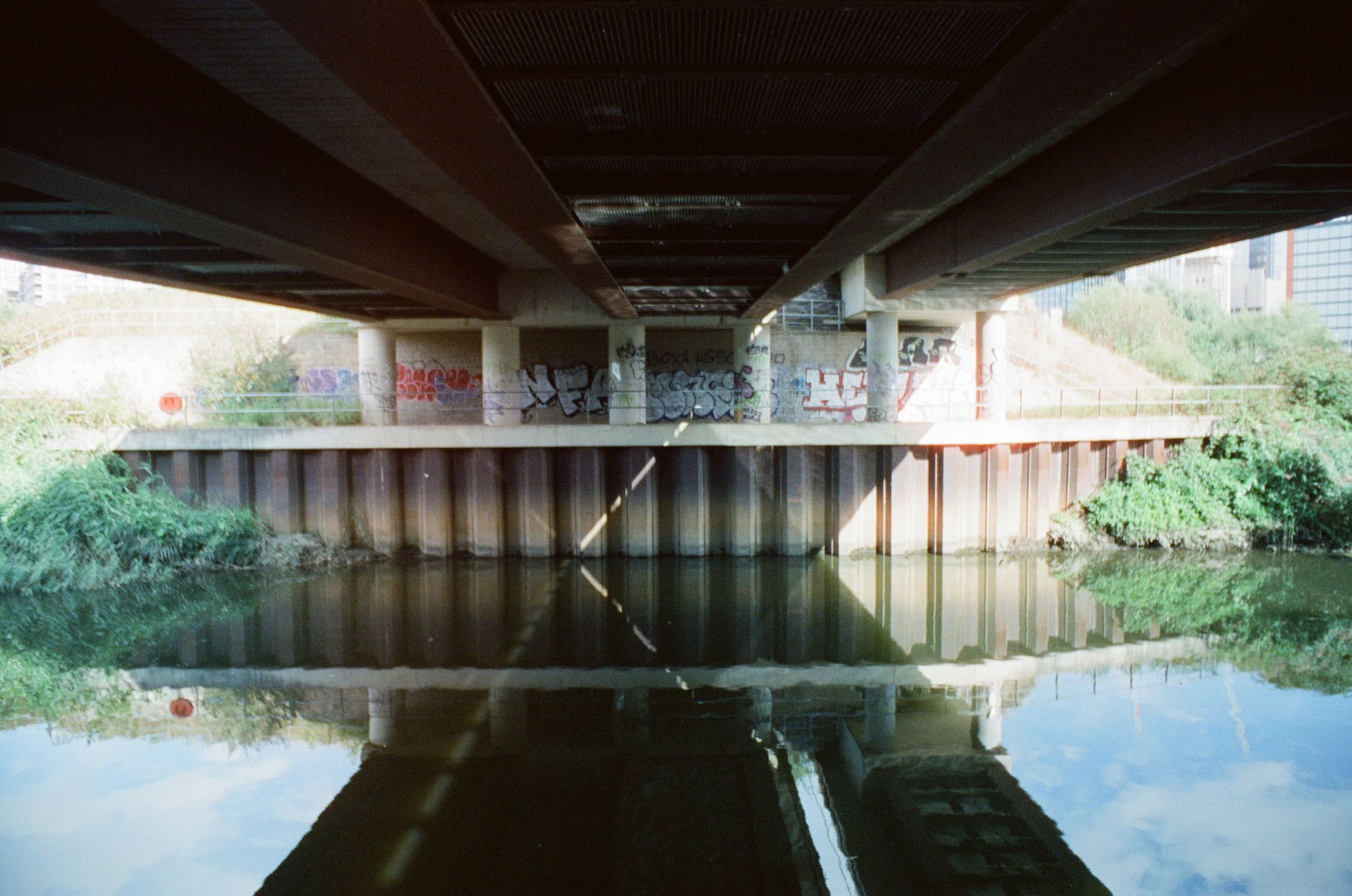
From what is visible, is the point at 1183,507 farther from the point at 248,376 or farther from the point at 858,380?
the point at 248,376

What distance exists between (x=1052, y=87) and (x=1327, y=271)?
9191cm

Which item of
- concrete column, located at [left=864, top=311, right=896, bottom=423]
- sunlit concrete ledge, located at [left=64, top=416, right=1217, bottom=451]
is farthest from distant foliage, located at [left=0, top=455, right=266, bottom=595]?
concrete column, located at [left=864, top=311, right=896, bottom=423]

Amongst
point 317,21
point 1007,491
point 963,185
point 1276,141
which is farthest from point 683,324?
point 317,21

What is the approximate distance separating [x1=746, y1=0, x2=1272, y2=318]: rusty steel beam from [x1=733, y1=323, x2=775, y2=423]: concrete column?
1344cm

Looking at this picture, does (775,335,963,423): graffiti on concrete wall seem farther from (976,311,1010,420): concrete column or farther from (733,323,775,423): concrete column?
(976,311,1010,420): concrete column

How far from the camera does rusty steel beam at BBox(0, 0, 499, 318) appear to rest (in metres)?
5.96

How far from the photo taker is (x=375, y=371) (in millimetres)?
23547

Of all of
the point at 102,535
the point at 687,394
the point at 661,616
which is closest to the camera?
the point at 661,616

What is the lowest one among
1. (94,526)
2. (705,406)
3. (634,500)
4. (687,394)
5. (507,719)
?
(507,719)

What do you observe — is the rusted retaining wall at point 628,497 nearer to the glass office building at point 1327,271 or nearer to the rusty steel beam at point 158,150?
the rusty steel beam at point 158,150

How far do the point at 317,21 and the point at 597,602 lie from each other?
10.9 meters

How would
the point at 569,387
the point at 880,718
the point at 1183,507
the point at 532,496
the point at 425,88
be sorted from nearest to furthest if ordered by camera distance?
1. the point at 425,88
2. the point at 880,718
3. the point at 532,496
4. the point at 1183,507
5. the point at 569,387

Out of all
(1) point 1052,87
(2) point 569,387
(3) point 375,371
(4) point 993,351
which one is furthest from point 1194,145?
(2) point 569,387

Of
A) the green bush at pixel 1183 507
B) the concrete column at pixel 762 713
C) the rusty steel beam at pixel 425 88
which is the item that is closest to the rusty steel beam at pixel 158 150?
the rusty steel beam at pixel 425 88
